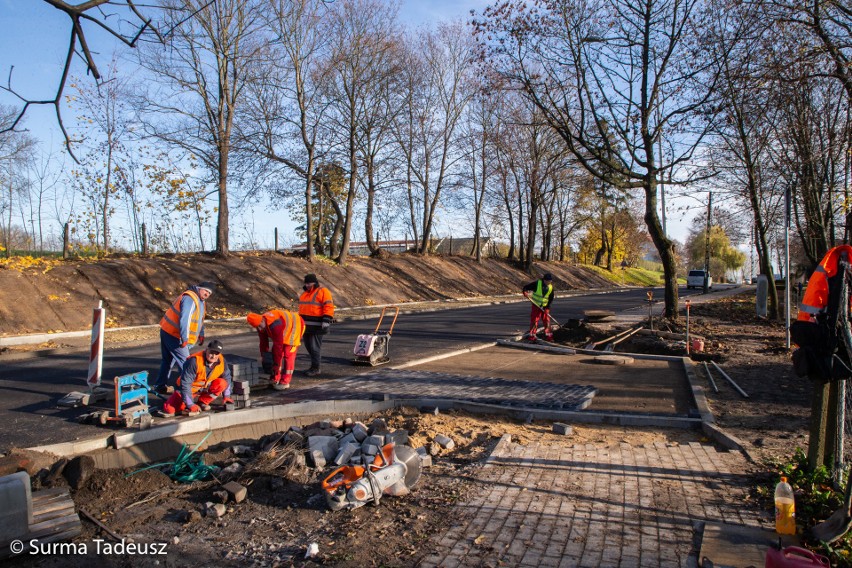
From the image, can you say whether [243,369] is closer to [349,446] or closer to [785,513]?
[349,446]

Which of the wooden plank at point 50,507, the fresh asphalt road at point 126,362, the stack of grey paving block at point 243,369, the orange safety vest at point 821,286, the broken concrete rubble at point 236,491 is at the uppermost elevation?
the orange safety vest at point 821,286

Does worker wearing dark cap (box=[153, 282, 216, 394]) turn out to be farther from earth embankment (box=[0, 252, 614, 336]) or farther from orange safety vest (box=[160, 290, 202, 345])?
earth embankment (box=[0, 252, 614, 336])

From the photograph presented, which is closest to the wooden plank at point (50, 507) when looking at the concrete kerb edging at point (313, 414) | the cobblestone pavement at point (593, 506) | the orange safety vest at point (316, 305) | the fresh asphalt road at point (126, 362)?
the concrete kerb edging at point (313, 414)

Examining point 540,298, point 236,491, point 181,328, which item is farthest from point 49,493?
point 540,298

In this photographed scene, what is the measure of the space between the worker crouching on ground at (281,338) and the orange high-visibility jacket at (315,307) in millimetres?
658

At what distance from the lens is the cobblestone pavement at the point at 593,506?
154 inches

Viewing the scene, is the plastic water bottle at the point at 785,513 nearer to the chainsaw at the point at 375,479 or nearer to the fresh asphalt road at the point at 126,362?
the chainsaw at the point at 375,479

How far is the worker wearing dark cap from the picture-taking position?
7797 mm

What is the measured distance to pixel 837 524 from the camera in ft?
12.8

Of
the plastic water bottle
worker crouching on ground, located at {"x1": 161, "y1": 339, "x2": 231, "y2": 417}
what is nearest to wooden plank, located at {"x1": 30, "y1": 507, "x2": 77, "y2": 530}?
worker crouching on ground, located at {"x1": 161, "y1": 339, "x2": 231, "y2": 417}

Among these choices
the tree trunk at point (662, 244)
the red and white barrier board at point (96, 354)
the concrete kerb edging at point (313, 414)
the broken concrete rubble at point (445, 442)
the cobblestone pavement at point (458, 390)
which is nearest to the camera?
the concrete kerb edging at point (313, 414)

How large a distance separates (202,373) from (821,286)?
21.7 ft

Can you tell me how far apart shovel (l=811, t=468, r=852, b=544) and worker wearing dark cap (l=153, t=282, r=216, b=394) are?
22.4ft

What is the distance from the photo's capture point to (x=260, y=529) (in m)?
4.47
